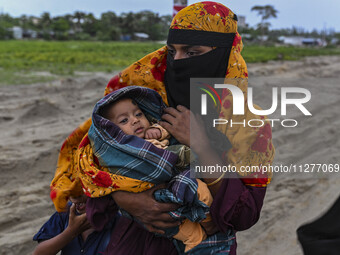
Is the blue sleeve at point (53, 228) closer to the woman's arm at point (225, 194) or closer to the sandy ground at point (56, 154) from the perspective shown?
the woman's arm at point (225, 194)

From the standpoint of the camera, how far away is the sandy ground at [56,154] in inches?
135

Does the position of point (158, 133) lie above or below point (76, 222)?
above

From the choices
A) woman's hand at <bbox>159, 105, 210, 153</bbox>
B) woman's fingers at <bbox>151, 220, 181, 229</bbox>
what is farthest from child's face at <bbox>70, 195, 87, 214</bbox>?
woman's hand at <bbox>159, 105, 210, 153</bbox>

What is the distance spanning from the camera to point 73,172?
208 cm

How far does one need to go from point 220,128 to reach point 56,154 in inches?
145

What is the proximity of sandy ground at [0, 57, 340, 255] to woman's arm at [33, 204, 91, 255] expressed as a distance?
1249 millimetres

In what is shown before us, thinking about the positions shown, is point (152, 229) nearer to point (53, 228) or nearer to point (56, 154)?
point (53, 228)

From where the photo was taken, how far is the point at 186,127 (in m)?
1.73

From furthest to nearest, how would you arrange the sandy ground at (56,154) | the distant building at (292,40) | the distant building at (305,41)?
the distant building at (305,41), the distant building at (292,40), the sandy ground at (56,154)

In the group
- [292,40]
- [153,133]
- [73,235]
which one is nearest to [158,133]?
[153,133]

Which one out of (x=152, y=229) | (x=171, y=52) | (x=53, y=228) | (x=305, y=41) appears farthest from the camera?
(x=305, y=41)

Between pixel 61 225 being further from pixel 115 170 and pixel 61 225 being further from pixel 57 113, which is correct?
pixel 57 113

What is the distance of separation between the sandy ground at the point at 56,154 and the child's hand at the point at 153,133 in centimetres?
193

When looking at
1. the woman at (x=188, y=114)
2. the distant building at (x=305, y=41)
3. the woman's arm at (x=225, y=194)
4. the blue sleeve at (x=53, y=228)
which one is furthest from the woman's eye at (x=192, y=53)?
the distant building at (x=305, y=41)
